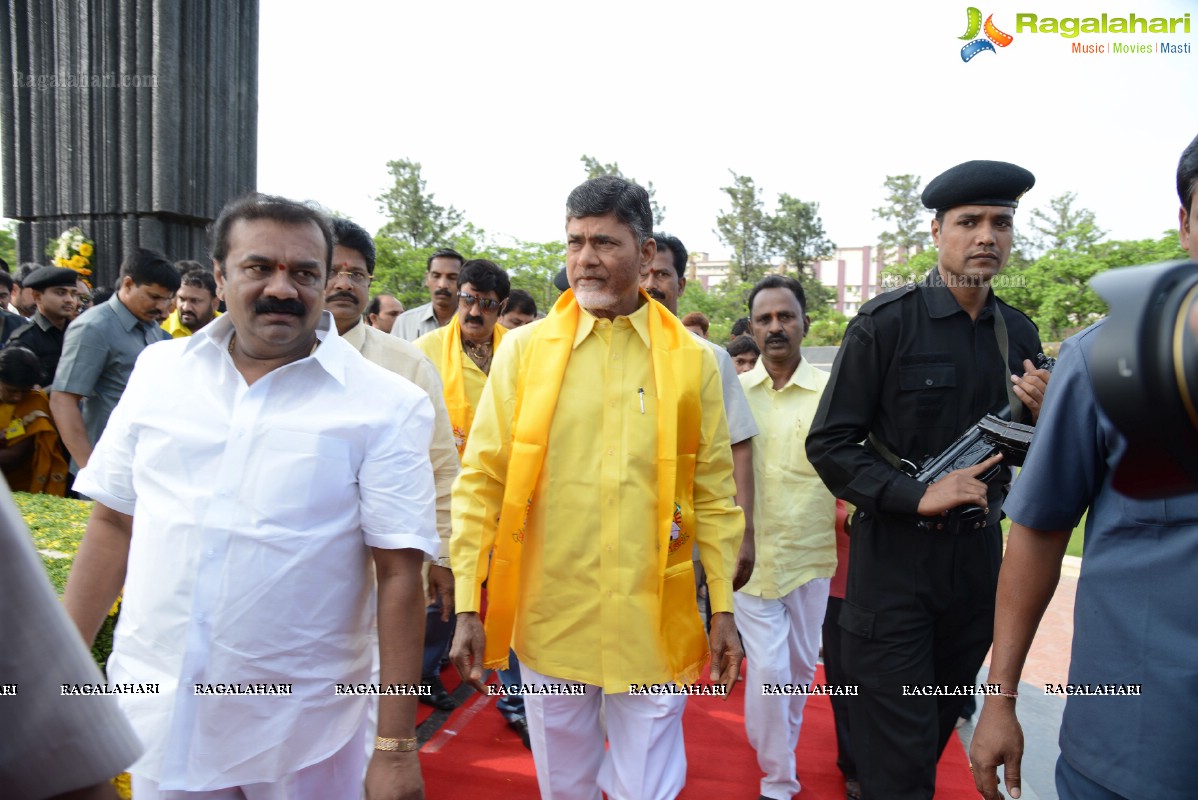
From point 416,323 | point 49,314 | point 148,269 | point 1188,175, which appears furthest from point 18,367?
point 1188,175

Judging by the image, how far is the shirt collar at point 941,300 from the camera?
3.00m

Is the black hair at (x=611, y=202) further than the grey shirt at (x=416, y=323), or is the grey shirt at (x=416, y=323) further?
the grey shirt at (x=416, y=323)

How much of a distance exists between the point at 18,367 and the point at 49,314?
4.11 ft

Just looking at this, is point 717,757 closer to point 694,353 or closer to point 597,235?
point 694,353

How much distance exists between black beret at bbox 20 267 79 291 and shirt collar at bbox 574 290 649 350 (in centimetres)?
452

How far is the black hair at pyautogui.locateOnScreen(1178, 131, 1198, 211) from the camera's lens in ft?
5.78

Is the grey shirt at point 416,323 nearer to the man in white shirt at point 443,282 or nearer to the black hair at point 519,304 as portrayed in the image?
the man in white shirt at point 443,282

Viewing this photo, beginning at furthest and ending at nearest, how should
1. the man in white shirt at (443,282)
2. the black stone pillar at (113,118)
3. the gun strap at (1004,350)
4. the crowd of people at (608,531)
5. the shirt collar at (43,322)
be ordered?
the black stone pillar at (113,118) < the man in white shirt at (443,282) < the shirt collar at (43,322) < the gun strap at (1004,350) < the crowd of people at (608,531)

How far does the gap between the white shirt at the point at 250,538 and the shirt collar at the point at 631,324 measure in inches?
30.8

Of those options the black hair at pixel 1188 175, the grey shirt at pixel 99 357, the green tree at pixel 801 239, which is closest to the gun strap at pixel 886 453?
the black hair at pixel 1188 175

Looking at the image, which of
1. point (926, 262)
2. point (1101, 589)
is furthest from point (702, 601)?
point (926, 262)

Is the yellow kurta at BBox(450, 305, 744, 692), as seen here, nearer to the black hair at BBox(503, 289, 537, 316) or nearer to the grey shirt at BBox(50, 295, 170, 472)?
the grey shirt at BBox(50, 295, 170, 472)

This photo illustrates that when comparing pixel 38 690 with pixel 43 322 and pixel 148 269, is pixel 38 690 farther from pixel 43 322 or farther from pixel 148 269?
pixel 43 322

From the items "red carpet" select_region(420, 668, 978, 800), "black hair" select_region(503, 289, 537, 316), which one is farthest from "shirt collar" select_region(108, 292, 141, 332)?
"red carpet" select_region(420, 668, 978, 800)
